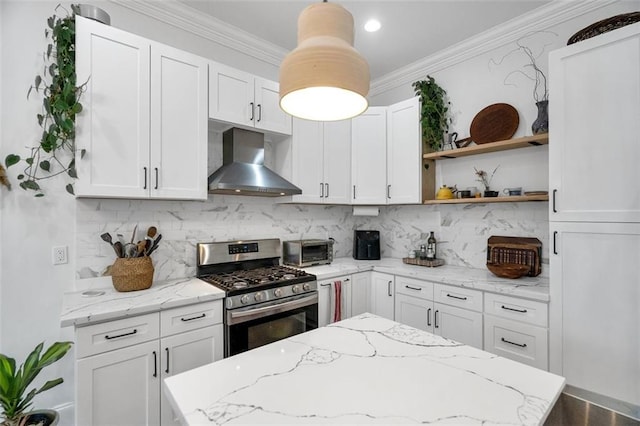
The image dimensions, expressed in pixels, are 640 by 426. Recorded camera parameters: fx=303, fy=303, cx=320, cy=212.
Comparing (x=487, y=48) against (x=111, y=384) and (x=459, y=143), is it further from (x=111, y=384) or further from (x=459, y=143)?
(x=111, y=384)

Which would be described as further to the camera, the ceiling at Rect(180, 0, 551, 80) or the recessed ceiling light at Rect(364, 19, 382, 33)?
the recessed ceiling light at Rect(364, 19, 382, 33)

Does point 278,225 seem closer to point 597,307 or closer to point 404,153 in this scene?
point 404,153

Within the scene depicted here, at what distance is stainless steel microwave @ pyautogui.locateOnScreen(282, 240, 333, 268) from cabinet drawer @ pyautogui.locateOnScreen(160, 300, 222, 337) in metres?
0.99

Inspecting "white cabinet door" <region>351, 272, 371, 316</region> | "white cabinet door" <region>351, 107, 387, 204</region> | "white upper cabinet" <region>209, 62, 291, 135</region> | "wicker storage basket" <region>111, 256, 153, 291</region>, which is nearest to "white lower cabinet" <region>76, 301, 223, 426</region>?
"wicker storage basket" <region>111, 256, 153, 291</region>

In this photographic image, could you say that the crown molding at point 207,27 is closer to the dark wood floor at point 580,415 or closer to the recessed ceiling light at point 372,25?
the recessed ceiling light at point 372,25

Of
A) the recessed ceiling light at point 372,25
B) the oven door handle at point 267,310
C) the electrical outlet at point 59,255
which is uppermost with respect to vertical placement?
the recessed ceiling light at point 372,25

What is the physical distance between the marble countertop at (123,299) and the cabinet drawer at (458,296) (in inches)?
67.8

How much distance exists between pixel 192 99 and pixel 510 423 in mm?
2435

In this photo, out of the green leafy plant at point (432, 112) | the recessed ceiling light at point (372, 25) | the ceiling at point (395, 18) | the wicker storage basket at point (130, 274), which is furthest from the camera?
the green leafy plant at point (432, 112)

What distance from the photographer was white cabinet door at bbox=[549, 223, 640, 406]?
1.70m

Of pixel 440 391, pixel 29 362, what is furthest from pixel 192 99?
pixel 440 391

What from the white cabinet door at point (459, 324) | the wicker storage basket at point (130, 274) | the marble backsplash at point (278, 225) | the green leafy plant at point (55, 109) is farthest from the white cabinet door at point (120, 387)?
the white cabinet door at point (459, 324)

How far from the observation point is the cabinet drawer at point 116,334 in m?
1.54

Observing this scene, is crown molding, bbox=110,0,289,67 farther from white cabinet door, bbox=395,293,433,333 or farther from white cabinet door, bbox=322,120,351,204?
white cabinet door, bbox=395,293,433,333
